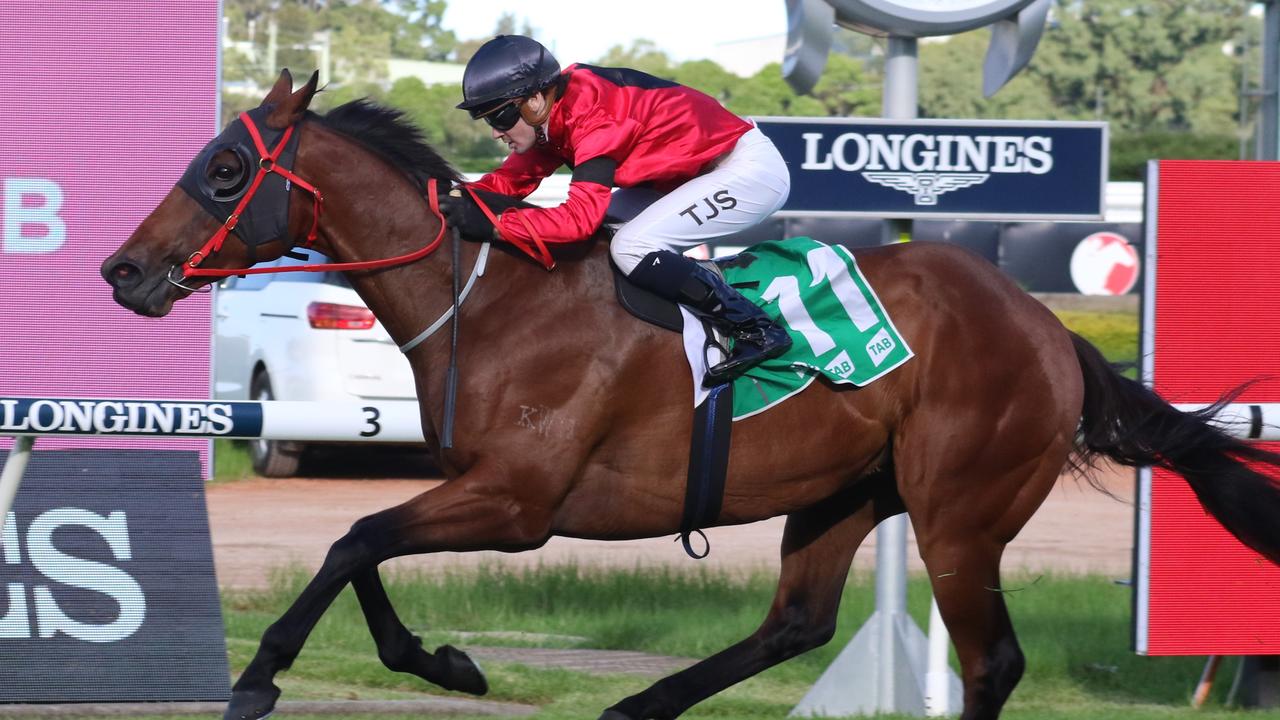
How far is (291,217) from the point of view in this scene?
4293 millimetres

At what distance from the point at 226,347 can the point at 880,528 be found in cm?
741

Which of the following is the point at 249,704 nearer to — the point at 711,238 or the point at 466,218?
the point at 466,218

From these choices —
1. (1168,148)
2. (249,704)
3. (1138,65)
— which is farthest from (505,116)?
(1138,65)

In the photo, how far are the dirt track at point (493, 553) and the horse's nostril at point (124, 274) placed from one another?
3.79m

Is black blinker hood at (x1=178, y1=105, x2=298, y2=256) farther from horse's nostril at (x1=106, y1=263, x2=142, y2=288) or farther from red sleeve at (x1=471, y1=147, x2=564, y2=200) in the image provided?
red sleeve at (x1=471, y1=147, x2=564, y2=200)

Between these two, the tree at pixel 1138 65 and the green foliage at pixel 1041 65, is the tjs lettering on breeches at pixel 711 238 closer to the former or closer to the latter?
the green foliage at pixel 1041 65

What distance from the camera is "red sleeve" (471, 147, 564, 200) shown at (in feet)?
15.5

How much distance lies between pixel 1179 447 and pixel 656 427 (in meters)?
1.67

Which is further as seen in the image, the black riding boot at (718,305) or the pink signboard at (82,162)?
the pink signboard at (82,162)

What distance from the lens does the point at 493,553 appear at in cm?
899

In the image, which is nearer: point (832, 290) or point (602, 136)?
point (602, 136)

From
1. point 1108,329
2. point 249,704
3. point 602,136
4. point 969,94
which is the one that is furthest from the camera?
point 969,94

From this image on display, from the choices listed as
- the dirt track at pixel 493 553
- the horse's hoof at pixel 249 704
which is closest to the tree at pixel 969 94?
the dirt track at pixel 493 553

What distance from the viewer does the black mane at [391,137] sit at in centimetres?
447
